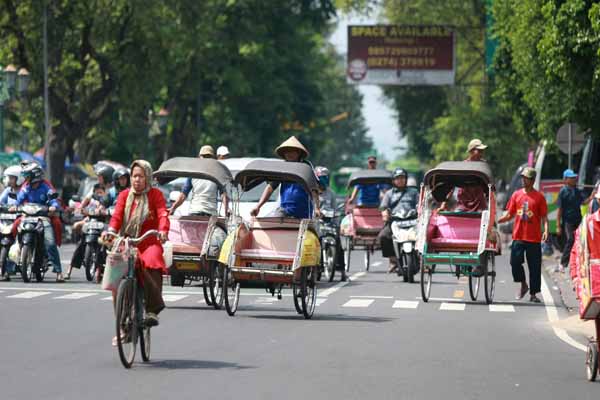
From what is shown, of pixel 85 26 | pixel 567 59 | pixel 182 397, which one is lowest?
pixel 182 397

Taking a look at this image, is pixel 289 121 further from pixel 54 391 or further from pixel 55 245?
pixel 54 391

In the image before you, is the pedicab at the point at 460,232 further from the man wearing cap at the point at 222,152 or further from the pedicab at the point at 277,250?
the man wearing cap at the point at 222,152

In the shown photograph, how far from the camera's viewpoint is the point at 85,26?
4803 centimetres

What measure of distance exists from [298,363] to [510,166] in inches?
2028

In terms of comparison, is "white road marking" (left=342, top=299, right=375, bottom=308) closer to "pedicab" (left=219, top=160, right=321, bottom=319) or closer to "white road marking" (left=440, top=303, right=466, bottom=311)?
"white road marking" (left=440, top=303, right=466, bottom=311)

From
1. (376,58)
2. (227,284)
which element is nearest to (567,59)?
(227,284)

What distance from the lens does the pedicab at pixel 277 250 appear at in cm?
1716

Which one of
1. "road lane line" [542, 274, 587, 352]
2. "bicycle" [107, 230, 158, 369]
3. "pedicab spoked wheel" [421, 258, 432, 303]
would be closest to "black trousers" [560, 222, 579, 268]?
"road lane line" [542, 274, 587, 352]

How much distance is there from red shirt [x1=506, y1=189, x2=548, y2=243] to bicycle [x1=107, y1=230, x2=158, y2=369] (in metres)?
9.13

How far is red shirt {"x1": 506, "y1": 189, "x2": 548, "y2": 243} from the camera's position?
812 inches

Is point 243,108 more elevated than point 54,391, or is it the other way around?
point 243,108

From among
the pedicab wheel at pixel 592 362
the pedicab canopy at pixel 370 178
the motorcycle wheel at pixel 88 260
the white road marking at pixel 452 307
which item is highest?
the pedicab canopy at pixel 370 178

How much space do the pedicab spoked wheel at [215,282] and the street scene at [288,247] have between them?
55 millimetres

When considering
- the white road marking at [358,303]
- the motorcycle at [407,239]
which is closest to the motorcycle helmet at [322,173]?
the motorcycle at [407,239]
